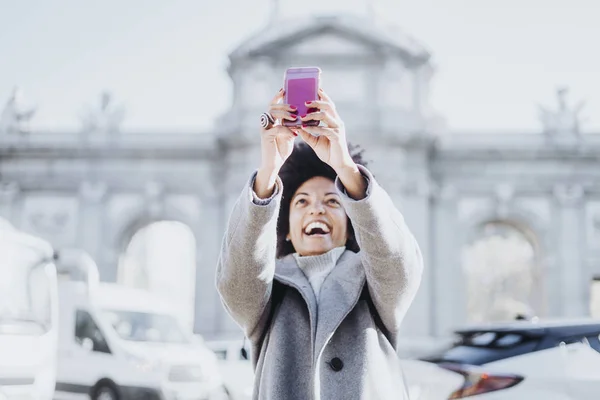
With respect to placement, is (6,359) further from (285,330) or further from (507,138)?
(507,138)

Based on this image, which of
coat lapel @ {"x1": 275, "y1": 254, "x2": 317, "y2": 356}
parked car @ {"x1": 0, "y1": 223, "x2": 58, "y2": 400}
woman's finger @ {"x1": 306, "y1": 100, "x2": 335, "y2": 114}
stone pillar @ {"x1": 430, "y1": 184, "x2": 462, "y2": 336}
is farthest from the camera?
stone pillar @ {"x1": 430, "y1": 184, "x2": 462, "y2": 336}

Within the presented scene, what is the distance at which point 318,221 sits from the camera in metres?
2.64

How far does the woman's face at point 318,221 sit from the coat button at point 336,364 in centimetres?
40

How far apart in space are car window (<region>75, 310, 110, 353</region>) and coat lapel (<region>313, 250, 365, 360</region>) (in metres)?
9.36

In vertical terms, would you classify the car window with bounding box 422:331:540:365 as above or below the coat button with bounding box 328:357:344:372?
below

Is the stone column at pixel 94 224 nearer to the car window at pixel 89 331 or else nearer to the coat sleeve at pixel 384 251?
the car window at pixel 89 331

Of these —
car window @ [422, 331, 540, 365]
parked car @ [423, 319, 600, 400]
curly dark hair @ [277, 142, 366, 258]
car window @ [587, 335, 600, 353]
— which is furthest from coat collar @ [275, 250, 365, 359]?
car window @ [587, 335, 600, 353]

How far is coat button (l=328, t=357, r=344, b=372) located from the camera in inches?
92.4

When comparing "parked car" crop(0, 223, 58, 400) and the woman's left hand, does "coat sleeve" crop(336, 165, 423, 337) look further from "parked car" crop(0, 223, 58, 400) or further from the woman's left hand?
"parked car" crop(0, 223, 58, 400)

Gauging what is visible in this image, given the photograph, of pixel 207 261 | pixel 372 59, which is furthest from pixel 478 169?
A: pixel 207 261

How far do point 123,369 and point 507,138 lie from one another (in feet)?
60.9

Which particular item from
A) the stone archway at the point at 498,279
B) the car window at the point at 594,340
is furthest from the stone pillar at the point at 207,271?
the stone archway at the point at 498,279

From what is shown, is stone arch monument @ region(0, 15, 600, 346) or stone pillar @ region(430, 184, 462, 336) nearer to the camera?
stone arch monument @ region(0, 15, 600, 346)

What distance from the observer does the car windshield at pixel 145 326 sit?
11.9 metres
